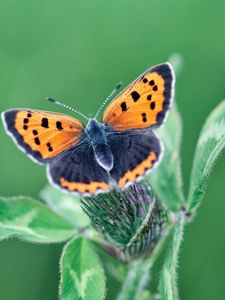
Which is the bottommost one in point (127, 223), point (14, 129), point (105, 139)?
point (127, 223)

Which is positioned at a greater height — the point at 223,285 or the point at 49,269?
the point at 49,269

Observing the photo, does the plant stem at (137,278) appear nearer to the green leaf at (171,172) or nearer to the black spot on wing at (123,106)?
the green leaf at (171,172)

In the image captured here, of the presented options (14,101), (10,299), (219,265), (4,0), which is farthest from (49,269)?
(4,0)

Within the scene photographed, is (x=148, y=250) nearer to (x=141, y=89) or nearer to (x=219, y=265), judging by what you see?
(x=141, y=89)

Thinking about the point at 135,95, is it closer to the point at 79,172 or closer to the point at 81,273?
the point at 79,172

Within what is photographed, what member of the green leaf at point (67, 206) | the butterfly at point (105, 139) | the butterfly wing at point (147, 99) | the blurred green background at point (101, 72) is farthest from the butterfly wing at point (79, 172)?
the blurred green background at point (101, 72)

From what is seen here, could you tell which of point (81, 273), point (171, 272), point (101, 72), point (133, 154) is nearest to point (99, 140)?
point (133, 154)
